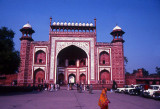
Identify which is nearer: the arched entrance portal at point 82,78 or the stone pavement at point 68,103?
the stone pavement at point 68,103

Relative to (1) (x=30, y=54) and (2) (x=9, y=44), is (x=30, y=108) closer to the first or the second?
(2) (x=9, y=44)

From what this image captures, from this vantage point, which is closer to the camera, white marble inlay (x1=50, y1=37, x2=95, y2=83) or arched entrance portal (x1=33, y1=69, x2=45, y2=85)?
arched entrance portal (x1=33, y1=69, x2=45, y2=85)

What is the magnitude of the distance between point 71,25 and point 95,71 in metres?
10.7

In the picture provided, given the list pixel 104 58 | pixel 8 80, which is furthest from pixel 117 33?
pixel 8 80

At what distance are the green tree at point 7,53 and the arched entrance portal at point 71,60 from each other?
47.9 ft

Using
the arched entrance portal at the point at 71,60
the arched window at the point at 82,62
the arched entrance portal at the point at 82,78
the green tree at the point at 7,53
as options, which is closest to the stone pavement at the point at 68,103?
the green tree at the point at 7,53

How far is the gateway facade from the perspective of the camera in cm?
2925

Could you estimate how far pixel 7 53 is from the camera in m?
15.9

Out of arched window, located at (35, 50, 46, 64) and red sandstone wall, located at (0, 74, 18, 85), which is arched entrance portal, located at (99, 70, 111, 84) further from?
red sandstone wall, located at (0, 74, 18, 85)

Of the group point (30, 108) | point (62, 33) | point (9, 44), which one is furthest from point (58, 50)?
point (30, 108)

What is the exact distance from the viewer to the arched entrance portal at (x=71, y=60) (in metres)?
32.7

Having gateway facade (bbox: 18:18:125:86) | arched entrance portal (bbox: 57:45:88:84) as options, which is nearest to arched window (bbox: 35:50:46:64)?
gateway facade (bbox: 18:18:125:86)

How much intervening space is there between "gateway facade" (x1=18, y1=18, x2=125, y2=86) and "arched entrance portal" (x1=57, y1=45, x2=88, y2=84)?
1.62 ft

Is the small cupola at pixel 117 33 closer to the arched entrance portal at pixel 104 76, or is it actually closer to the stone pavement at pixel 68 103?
the arched entrance portal at pixel 104 76
